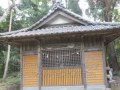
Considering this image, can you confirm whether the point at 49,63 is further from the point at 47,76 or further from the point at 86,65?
the point at 86,65

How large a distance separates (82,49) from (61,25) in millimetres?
2130

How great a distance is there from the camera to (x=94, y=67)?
9914mm

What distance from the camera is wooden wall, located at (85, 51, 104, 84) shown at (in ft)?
32.2

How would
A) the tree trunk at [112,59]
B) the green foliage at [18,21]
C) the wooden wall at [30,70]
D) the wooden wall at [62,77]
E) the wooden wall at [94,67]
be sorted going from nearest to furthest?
the wooden wall at [94,67] → the wooden wall at [62,77] → the wooden wall at [30,70] → the tree trunk at [112,59] → the green foliage at [18,21]

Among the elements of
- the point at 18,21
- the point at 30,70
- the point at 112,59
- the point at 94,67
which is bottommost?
the point at 30,70

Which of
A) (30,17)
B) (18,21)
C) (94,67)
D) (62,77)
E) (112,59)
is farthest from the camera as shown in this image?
(30,17)

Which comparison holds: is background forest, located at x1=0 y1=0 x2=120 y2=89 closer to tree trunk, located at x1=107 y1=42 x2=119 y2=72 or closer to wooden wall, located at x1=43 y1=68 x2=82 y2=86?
tree trunk, located at x1=107 y1=42 x2=119 y2=72

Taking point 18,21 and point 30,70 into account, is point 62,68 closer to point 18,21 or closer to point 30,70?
point 30,70

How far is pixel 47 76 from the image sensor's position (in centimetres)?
1035

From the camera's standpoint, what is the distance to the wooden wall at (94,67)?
9.81m

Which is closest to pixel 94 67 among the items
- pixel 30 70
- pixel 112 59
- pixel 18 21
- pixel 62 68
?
pixel 62 68

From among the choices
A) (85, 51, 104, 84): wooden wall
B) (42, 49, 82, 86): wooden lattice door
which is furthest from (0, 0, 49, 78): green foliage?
(85, 51, 104, 84): wooden wall

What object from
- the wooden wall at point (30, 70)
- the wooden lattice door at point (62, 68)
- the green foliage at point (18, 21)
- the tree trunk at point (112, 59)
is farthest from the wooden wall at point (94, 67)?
the green foliage at point (18, 21)

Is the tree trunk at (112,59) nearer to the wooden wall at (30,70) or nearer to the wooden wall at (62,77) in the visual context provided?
the wooden wall at (62,77)
